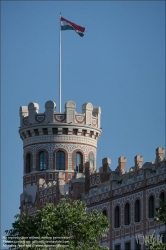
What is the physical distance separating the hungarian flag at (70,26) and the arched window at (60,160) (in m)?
13.9

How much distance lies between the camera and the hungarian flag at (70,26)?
569 feet

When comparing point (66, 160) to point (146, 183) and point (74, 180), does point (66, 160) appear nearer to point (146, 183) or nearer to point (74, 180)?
point (74, 180)

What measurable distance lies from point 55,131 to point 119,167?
16.9m

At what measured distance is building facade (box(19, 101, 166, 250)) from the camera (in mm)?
154375

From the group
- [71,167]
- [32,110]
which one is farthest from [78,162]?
[32,110]

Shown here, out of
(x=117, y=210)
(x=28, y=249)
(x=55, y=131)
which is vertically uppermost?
(x=55, y=131)

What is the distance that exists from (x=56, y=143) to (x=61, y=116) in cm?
315

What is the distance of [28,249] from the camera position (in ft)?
404

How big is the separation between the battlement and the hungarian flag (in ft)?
26.7

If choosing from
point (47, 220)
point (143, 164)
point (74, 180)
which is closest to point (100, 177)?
point (74, 180)

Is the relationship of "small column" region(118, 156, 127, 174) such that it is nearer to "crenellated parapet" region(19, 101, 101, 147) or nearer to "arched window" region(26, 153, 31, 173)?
"crenellated parapet" region(19, 101, 101, 147)

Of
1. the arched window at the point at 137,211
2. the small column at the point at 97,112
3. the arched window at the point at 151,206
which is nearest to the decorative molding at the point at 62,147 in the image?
the small column at the point at 97,112

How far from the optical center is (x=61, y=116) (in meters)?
175

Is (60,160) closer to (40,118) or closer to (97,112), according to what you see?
(40,118)
